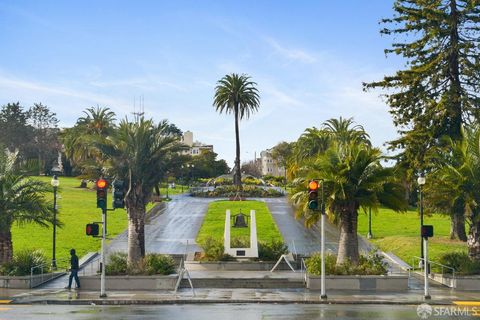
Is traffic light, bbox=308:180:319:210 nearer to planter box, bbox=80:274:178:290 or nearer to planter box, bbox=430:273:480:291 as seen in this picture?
planter box, bbox=80:274:178:290

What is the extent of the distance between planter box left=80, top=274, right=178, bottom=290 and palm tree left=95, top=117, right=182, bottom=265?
2229mm

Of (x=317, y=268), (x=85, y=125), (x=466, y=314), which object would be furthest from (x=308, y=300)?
(x=85, y=125)

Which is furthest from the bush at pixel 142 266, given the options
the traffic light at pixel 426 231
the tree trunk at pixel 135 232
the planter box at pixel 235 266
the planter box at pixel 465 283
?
the planter box at pixel 465 283

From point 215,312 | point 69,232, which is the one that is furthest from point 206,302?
point 69,232

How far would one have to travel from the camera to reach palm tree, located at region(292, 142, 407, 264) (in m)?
26.5

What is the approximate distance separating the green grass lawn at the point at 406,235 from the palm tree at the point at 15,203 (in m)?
16.7

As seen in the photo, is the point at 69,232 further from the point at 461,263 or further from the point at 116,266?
the point at 461,263

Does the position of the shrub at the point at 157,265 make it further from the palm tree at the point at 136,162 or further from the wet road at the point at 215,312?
the wet road at the point at 215,312

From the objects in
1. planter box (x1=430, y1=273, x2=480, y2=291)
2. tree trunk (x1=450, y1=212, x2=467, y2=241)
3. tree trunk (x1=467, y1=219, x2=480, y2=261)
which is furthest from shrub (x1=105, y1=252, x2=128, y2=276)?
tree trunk (x1=450, y1=212, x2=467, y2=241)

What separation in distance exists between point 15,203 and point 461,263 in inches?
849

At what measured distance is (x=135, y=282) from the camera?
2631 centimetres

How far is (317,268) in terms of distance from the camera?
2684cm

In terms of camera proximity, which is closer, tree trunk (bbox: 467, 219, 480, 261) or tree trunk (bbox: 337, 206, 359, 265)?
tree trunk (bbox: 337, 206, 359, 265)

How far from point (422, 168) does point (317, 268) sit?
16927mm
